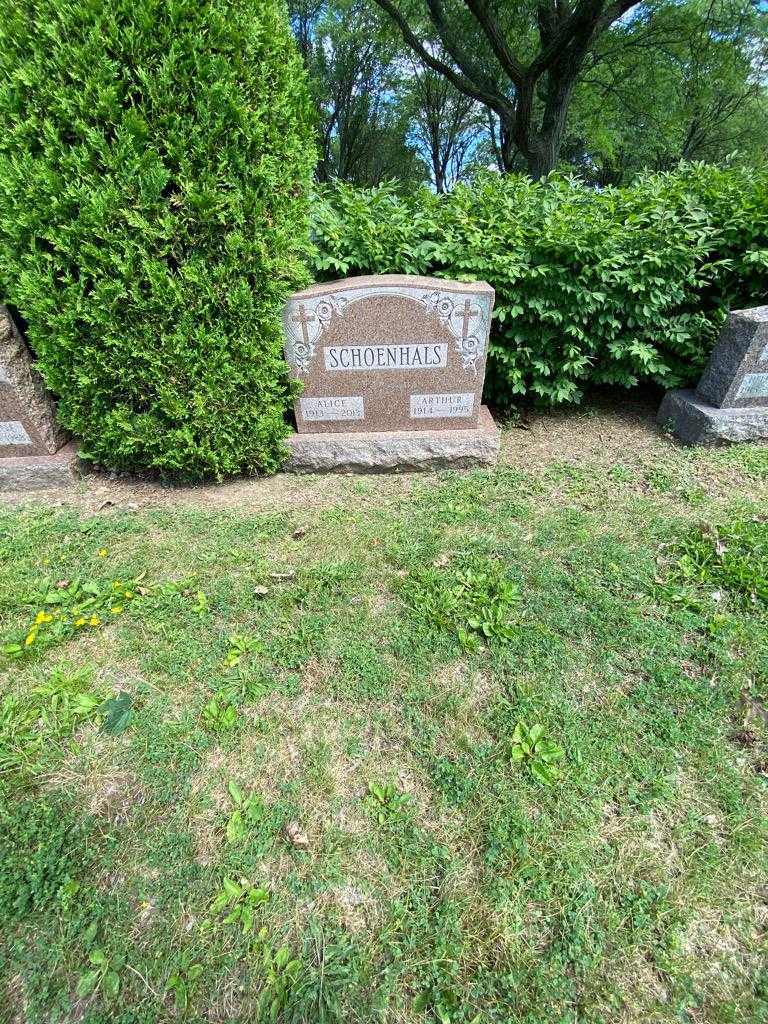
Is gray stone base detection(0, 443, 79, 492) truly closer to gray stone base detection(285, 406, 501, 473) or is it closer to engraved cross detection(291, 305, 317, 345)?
gray stone base detection(285, 406, 501, 473)

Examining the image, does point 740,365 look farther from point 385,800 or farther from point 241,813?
point 241,813

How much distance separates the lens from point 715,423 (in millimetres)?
3746

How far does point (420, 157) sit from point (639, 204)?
26417 millimetres

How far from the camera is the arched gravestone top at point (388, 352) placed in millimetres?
3213

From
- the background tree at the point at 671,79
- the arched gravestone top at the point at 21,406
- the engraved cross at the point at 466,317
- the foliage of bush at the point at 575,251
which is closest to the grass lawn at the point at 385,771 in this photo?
the arched gravestone top at the point at 21,406

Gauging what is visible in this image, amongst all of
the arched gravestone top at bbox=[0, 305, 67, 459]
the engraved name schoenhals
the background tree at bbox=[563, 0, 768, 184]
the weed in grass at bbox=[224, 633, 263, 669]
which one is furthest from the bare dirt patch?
the background tree at bbox=[563, 0, 768, 184]

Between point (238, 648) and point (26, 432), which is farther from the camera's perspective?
point (26, 432)

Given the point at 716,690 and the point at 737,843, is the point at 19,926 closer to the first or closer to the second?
the point at 737,843

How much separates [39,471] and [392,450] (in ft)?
7.95

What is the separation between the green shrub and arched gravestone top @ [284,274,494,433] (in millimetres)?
258

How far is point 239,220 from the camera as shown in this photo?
2738 millimetres

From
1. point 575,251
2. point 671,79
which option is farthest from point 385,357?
point 671,79

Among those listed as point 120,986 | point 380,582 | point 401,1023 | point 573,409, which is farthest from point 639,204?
point 120,986

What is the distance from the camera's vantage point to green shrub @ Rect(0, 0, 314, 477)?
240 centimetres
